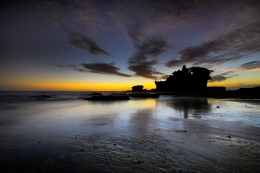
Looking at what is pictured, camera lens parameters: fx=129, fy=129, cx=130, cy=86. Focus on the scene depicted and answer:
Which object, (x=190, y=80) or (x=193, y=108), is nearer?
(x=193, y=108)

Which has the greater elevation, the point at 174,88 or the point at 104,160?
the point at 174,88

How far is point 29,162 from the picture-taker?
423 centimetres

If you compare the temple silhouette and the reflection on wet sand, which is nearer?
the reflection on wet sand

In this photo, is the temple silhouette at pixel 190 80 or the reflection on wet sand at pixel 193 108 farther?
the temple silhouette at pixel 190 80

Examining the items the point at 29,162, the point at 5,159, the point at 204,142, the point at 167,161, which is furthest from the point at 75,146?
the point at 204,142

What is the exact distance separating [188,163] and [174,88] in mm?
114414

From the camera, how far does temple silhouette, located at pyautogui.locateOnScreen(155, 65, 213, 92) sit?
95875 mm

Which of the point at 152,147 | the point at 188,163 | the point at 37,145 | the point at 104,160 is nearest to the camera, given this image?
the point at 188,163

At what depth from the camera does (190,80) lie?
100m

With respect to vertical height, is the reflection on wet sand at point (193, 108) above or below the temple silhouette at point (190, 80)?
below

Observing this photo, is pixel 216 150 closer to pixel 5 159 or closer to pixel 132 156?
pixel 132 156

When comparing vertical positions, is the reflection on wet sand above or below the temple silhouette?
below

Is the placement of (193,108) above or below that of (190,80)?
below

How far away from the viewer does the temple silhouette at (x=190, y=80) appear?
315ft
